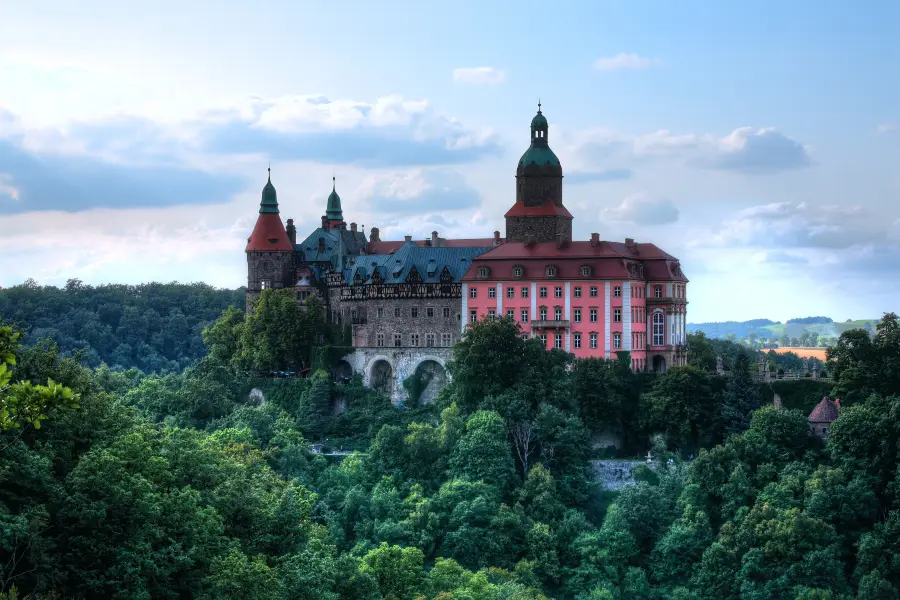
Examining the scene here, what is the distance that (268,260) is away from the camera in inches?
3514

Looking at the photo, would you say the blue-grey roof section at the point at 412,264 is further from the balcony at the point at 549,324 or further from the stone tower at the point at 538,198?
the balcony at the point at 549,324

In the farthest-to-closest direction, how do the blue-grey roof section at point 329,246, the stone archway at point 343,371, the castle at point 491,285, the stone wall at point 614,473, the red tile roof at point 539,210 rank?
the blue-grey roof section at point 329,246
the stone archway at point 343,371
the red tile roof at point 539,210
the castle at point 491,285
the stone wall at point 614,473

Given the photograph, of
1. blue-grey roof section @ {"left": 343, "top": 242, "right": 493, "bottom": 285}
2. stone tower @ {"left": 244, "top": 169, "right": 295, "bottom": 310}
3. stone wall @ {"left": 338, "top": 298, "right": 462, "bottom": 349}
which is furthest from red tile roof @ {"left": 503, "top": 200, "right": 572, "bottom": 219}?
stone tower @ {"left": 244, "top": 169, "right": 295, "bottom": 310}

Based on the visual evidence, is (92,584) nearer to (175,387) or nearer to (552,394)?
(552,394)

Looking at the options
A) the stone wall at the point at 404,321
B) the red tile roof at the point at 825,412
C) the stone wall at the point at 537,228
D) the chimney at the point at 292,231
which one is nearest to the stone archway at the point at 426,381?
the stone wall at the point at 404,321

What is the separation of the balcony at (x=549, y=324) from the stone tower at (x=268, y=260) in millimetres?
18369

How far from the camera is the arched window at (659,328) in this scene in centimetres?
7869

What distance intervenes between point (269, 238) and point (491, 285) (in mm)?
17036

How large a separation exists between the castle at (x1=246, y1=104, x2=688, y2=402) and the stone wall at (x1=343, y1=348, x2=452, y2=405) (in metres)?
0.06

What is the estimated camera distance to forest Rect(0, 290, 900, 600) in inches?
1795

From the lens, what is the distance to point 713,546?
63500 millimetres

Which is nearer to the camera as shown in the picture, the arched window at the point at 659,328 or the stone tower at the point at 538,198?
the arched window at the point at 659,328

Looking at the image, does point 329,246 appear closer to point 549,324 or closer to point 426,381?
point 426,381

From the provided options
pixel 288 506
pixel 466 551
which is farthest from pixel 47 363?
pixel 466 551
